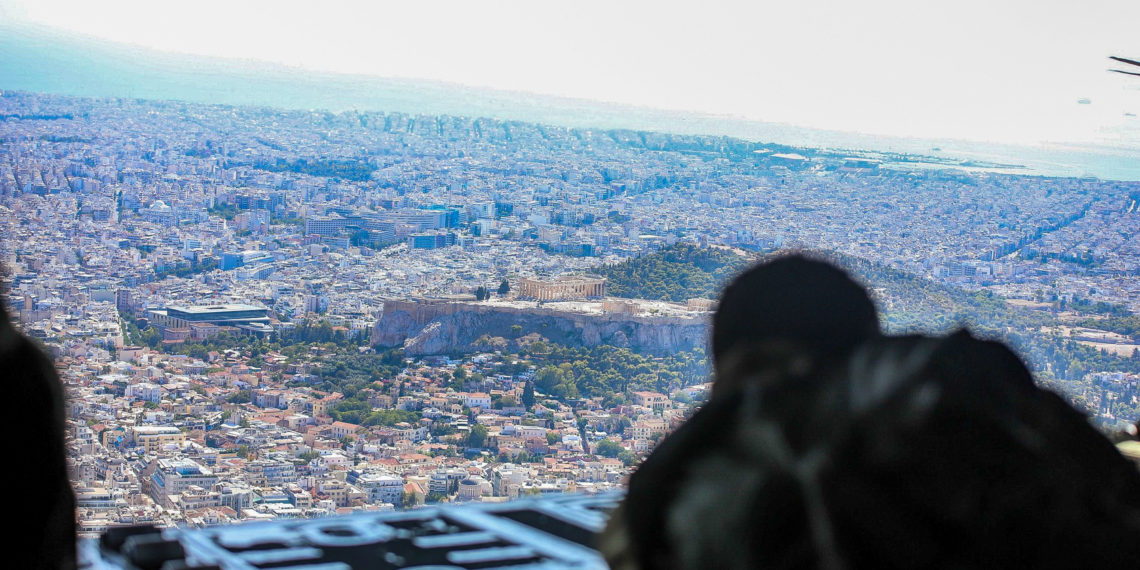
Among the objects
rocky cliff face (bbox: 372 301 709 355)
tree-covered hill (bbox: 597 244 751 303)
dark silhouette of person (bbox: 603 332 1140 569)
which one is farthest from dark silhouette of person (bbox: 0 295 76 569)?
tree-covered hill (bbox: 597 244 751 303)

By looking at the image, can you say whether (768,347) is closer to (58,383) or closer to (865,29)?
(58,383)

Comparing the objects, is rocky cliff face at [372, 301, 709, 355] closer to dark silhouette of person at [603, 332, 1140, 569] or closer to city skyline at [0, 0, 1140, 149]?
city skyline at [0, 0, 1140, 149]

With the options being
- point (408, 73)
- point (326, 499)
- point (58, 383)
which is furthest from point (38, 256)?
point (58, 383)

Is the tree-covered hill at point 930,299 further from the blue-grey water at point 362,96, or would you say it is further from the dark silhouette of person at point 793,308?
the dark silhouette of person at point 793,308

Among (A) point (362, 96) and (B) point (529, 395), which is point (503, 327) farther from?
(A) point (362, 96)

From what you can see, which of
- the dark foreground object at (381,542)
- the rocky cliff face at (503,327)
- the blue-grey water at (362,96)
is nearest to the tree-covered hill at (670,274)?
the rocky cliff face at (503,327)

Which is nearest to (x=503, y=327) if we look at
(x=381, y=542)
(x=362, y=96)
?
(x=381, y=542)
